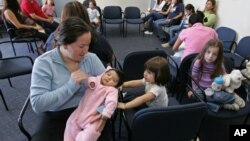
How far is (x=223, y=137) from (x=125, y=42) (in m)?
3.45

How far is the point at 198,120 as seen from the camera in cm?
150

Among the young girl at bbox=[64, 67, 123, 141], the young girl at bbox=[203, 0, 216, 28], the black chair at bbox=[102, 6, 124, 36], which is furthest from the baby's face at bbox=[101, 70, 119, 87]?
the black chair at bbox=[102, 6, 124, 36]

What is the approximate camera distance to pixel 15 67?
2.70 metres

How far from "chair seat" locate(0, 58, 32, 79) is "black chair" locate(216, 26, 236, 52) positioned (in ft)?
→ 9.66

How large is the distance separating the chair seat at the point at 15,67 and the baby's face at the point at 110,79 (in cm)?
142

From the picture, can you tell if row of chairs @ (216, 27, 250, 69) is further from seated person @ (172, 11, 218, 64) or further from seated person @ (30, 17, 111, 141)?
seated person @ (30, 17, 111, 141)

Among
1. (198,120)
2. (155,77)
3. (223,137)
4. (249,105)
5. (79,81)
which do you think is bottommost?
(223,137)

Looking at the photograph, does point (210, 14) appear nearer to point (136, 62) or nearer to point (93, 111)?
point (136, 62)

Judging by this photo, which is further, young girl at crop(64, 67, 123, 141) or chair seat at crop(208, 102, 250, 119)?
chair seat at crop(208, 102, 250, 119)

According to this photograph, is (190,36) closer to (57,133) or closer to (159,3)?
(57,133)

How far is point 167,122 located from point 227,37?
3.17 metres

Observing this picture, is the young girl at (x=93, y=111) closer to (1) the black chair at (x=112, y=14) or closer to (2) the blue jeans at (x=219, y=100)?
(2) the blue jeans at (x=219, y=100)

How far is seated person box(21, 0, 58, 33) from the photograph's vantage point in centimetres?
451

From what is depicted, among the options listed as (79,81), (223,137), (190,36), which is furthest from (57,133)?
(190,36)
